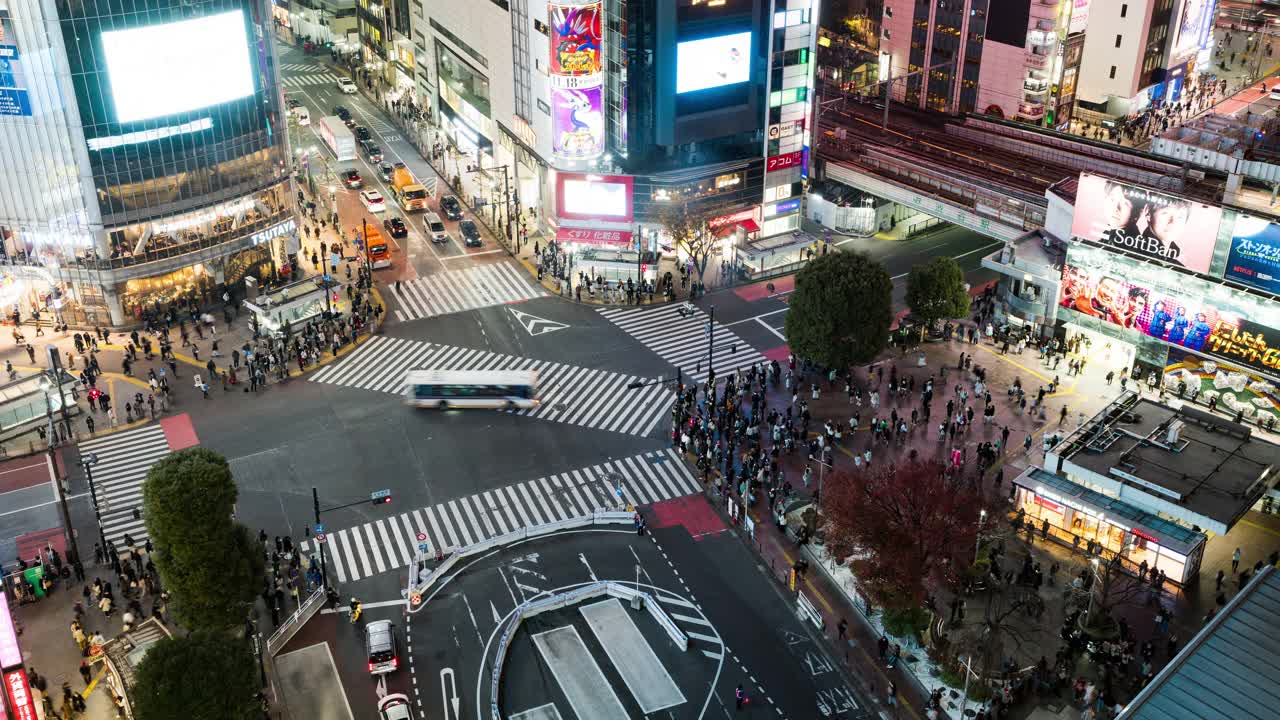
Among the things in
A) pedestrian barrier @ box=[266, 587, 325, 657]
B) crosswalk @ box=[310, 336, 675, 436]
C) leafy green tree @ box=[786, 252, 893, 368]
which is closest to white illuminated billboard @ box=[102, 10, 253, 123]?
crosswalk @ box=[310, 336, 675, 436]

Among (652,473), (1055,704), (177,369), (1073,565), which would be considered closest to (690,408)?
(652,473)

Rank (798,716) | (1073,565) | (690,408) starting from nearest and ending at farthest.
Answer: (798,716) → (1073,565) → (690,408)

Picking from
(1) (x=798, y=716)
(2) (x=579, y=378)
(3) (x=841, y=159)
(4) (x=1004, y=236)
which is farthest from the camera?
(3) (x=841, y=159)

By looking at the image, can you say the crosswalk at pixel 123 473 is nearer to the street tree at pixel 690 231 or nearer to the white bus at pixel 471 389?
the white bus at pixel 471 389

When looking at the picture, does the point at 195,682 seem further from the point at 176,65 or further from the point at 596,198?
the point at 596,198

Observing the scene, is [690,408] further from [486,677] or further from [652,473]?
[486,677]

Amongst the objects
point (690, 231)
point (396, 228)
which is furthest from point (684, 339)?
point (396, 228)
